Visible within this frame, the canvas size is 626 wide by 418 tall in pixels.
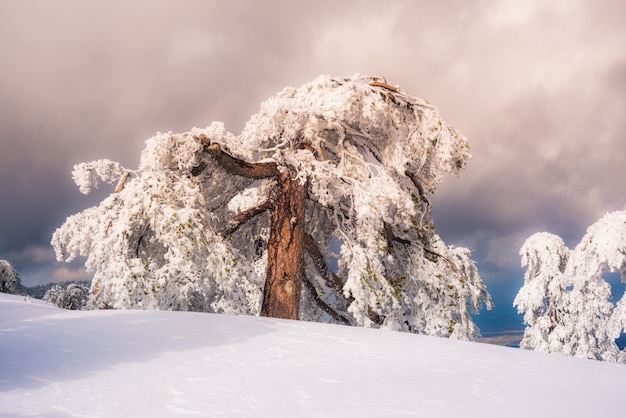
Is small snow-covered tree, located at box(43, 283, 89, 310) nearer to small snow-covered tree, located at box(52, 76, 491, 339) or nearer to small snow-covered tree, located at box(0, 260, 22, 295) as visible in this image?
small snow-covered tree, located at box(52, 76, 491, 339)

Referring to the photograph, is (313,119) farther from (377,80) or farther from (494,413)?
(494,413)

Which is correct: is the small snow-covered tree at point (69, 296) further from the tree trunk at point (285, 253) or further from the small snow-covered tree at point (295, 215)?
the tree trunk at point (285, 253)

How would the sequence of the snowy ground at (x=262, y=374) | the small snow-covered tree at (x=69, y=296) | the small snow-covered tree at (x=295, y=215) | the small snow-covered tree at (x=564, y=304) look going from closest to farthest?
1. the snowy ground at (x=262, y=374)
2. the small snow-covered tree at (x=295, y=215)
3. the small snow-covered tree at (x=69, y=296)
4. the small snow-covered tree at (x=564, y=304)

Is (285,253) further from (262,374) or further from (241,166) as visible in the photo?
(262,374)

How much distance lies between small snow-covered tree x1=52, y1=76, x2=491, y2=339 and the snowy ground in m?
3.55

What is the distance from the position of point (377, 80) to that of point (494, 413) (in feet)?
30.0

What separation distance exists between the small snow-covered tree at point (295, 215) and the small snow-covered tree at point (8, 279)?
696 inches

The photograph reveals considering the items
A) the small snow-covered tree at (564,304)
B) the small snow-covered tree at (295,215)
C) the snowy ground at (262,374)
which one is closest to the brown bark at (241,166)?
the small snow-covered tree at (295,215)

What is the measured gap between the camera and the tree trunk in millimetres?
10258

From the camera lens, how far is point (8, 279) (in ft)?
82.2

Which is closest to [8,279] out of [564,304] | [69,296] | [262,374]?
[69,296]

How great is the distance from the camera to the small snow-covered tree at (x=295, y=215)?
9.11 meters

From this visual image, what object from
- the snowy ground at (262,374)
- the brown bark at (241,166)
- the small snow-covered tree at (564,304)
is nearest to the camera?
the snowy ground at (262,374)

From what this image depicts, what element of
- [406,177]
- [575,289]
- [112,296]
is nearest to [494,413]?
[112,296]
